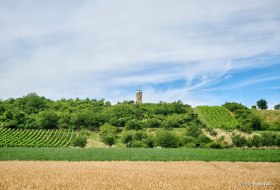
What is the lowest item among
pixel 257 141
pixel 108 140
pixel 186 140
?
pixel 257 141

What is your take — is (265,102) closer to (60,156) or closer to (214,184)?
(60,156)

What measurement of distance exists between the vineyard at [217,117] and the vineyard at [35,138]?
171 ft

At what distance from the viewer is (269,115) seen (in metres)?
132

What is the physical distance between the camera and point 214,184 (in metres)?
13.8

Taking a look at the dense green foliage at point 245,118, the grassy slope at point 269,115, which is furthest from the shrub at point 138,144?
the grassy slope at point 269,115

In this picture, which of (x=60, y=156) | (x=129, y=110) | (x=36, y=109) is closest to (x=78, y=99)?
(x=36, y=109)

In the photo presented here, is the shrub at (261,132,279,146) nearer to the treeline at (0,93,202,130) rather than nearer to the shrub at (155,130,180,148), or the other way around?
the shrub at (155,130,180,148)

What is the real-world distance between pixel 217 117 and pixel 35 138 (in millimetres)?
73360

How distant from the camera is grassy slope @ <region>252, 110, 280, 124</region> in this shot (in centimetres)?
12566

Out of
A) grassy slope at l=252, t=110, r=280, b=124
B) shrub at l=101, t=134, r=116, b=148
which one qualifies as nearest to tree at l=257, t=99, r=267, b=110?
grassy slope at l=252, t=110, r=280, b=124

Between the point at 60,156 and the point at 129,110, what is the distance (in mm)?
102172

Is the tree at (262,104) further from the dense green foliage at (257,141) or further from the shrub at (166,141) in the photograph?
the shrub at (166,141)

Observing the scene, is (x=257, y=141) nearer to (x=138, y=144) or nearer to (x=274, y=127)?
(x=138, y=144)

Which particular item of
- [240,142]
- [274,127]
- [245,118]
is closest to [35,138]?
[240,142]
